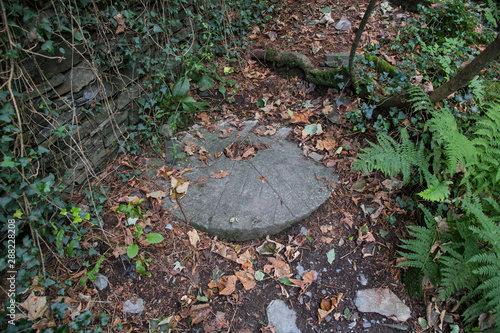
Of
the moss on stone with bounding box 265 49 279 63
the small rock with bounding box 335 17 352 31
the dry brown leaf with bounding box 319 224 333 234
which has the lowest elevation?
the dry brown leaf with bounding box 319 224 333 234

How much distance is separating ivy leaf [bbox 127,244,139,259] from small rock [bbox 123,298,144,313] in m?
0.36

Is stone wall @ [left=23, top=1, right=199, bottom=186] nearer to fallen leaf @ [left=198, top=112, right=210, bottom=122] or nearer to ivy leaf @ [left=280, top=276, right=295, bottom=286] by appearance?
fallen leaf @ [left=198, top=112, right=210, bottom=122]

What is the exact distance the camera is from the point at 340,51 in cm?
398

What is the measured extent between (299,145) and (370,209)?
1006 millimetres

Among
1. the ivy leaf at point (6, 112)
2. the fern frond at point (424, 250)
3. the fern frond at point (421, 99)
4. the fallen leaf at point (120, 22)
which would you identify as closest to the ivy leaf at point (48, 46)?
the ivy leaf at point (6, 112)

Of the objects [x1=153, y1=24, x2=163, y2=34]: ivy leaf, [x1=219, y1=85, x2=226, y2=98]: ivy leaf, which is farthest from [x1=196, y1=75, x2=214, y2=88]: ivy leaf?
[x1=153, y1=24, x2=163, y2=34]: ivy leaf

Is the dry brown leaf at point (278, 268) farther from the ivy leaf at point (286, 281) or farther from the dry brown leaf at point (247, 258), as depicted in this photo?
the dry brown leaf at point (247, 258)

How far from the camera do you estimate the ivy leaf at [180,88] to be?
3.26m

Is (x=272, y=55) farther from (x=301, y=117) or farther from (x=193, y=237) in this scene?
(x=193, y=237)

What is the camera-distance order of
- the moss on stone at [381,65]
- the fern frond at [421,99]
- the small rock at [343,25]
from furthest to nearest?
the small rock at [343,25], the moss on stone at [381,65], the fern frond at [421,99]

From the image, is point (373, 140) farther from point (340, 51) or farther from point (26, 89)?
point (26, 89)

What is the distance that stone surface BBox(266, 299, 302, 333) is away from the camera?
2205mm

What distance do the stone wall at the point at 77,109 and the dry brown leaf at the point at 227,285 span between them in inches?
62.5

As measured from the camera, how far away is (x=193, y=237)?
2598 mm
